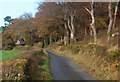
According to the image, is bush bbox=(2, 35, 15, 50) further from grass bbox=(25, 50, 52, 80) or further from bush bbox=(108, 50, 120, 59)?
bush bbox=(108, 50, 120, 59)

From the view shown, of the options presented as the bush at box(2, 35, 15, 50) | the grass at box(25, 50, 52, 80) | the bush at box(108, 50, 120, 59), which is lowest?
the grass at box(25, 50, 52, 80)

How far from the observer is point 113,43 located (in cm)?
2555

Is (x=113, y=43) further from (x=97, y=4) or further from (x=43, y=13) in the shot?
(x=43, y=13)

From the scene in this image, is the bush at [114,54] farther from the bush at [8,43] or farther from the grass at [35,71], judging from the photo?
the bush at [8,43]

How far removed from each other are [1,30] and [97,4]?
202 ft

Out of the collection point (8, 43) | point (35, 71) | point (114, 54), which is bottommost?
point (35, 71)

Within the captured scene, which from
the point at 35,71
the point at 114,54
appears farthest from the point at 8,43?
the point at 35,71

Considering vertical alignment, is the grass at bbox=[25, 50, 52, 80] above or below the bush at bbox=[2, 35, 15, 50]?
below

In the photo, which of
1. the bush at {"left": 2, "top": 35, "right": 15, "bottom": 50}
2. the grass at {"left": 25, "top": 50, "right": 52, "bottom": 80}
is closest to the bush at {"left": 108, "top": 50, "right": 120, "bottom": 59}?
the grass at {"left": 25, "top": 50, "right": 52, "bottom": 80}

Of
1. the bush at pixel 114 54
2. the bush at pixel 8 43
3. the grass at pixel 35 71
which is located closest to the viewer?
the grass at pixel 35 71

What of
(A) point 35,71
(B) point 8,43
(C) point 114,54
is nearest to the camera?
(A) point 35,71

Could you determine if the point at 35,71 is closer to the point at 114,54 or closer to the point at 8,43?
the point at 114,54

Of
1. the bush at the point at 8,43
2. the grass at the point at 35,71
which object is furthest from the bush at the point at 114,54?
the bush at the point at 8,43

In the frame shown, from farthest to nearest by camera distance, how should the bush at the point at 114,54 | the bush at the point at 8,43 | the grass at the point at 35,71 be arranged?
the bush at the point at 8,43
the bush at the point at 114,54
the grass at the point at 35,71
